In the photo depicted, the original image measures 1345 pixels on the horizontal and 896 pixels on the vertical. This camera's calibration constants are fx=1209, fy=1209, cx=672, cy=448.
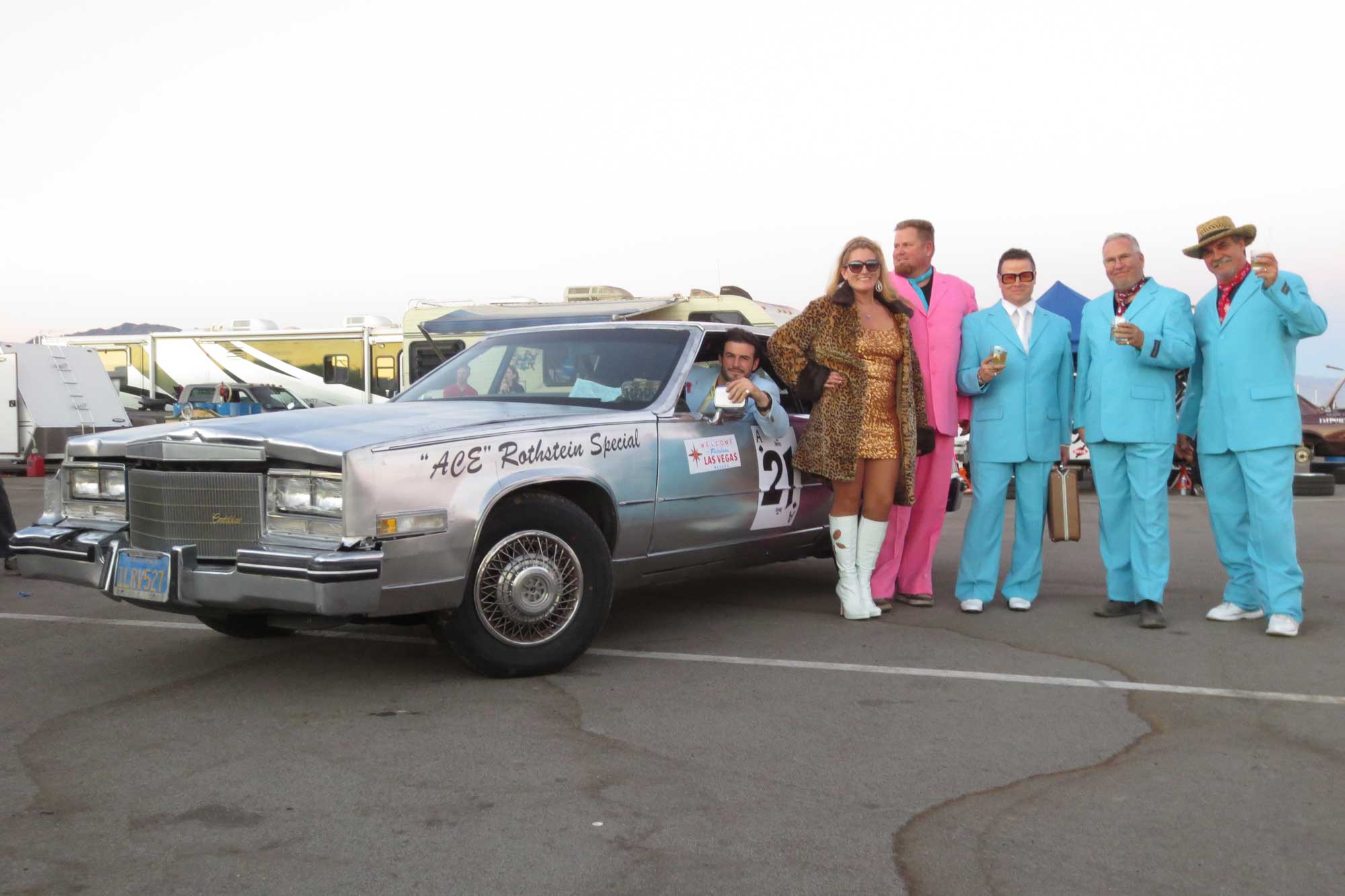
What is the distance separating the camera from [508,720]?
14.3ft

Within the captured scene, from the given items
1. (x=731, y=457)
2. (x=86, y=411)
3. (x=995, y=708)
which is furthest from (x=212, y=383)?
(x=995, y=708)

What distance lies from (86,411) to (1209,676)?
1883cm

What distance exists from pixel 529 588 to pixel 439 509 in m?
0.56

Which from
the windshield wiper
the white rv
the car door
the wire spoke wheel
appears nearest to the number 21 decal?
the car door

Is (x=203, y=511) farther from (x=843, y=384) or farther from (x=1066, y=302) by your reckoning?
(x=1066, y=302)

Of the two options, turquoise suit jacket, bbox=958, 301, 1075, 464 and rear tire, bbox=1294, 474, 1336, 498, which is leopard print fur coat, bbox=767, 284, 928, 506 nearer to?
turquoise suit jacket, bbox=958, 301, 1075, 464

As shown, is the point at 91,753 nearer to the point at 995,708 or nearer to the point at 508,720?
the point at 508,720

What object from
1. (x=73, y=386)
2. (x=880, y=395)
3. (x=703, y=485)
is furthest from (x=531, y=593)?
(x=73, y=386)

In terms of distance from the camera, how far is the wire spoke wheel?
15.8 ft

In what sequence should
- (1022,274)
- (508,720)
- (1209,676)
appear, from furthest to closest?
(1022,274)
(1209,676)
(508,720)

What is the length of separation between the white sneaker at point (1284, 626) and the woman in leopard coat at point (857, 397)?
73.1 inches

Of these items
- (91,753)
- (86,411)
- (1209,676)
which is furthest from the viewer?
(86,411)

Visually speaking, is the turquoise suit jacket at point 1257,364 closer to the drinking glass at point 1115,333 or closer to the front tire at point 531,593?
the drinking glass at point 1115,333

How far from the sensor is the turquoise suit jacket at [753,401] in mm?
5984
